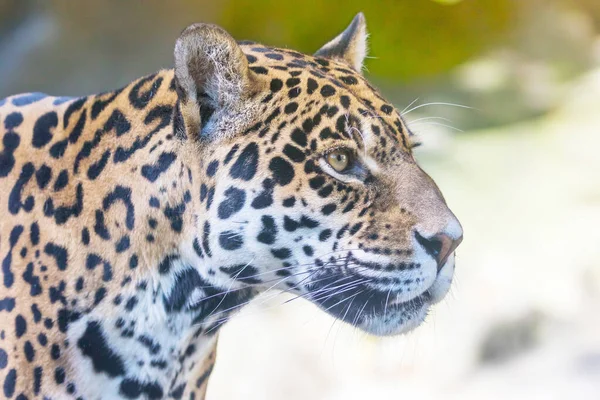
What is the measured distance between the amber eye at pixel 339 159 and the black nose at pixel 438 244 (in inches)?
12.4

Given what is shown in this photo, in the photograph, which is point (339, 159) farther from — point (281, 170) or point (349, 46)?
point (349, 46)

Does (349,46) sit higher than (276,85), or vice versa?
(349,46)

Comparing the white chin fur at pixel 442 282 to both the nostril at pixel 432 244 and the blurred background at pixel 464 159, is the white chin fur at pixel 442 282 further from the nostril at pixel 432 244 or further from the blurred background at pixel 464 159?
the blurred background at pixel 464 159

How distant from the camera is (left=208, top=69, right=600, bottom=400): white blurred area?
16.4ft

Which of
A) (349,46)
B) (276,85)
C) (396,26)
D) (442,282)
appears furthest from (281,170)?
(396,26)

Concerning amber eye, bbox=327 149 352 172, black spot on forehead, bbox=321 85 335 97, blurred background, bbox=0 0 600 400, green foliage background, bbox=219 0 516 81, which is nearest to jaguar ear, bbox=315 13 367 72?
black spot on forehead, bbox=321 85 335 97

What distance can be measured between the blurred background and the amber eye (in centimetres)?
249

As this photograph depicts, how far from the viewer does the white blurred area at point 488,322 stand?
4.99 meters

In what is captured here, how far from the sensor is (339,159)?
95.0 inches

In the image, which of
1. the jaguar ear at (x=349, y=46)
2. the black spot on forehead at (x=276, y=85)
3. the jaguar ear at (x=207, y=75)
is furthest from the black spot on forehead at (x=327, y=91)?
the jaguar ear at (x=349, y=46)

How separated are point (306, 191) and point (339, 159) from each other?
0.15 m

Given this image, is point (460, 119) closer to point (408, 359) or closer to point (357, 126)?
point (408, 359)

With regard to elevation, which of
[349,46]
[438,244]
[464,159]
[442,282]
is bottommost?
[442,282]

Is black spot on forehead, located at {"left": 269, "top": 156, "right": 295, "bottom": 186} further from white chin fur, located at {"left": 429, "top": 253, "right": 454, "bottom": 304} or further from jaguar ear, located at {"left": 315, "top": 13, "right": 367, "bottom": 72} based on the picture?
jaguar ear, located at {"left": 315, "top": 13, "right": 367, "bottom": 72}
